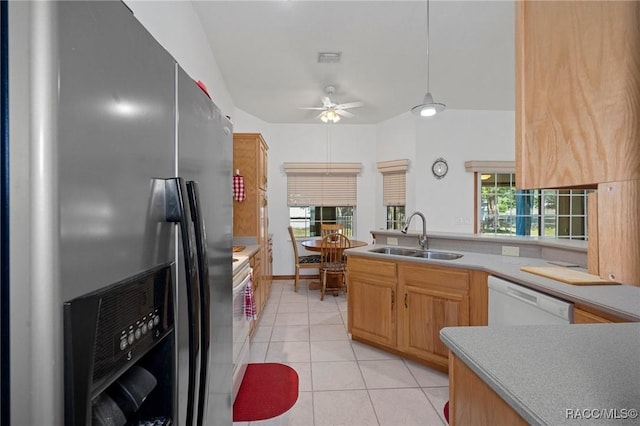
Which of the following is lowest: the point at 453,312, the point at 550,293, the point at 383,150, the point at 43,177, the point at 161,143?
the point at 453,312

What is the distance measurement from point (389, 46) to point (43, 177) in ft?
10.9

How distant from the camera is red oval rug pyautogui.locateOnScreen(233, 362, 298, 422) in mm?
1862

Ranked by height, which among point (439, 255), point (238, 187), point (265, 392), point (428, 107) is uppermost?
point (428, 107)

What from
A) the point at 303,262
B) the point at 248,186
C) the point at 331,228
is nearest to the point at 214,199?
the point at 248,186

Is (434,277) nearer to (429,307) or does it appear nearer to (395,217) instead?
(429,307)

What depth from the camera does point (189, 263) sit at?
68 centimetres

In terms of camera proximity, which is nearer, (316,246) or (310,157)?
(316,246)

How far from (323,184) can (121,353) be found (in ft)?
16.4

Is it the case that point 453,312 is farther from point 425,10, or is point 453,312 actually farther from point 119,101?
point 425,10

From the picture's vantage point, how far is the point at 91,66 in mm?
444

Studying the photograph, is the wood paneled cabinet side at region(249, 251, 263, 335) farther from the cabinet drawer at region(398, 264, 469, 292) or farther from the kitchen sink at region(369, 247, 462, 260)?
the cabinet drawer at region(398, 264, 469, 292)

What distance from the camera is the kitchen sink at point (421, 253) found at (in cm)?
266

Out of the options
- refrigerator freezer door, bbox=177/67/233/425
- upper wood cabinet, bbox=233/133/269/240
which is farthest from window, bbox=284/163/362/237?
refrigerator freezer door, bbox=177/67/233/425

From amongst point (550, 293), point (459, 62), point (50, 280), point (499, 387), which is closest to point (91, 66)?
point (50, 280)
